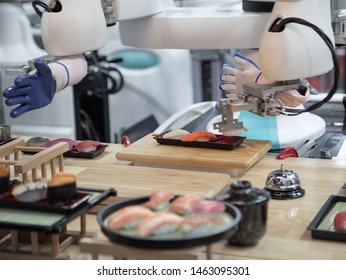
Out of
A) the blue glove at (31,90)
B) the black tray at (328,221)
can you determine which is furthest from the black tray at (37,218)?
the blue glove at (31,90)

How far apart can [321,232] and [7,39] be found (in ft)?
8.25

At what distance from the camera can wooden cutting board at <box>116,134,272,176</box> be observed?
1.93 meters

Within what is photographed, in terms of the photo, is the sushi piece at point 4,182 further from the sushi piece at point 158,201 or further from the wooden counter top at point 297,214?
the sushi piece at point 158,201

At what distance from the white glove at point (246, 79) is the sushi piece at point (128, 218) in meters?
0.87

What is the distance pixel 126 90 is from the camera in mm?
4508

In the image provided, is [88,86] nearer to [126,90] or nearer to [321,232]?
[126,90]

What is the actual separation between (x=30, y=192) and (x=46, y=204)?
6 cm

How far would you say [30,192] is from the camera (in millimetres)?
1511

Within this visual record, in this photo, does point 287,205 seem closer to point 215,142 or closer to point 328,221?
point 328,221

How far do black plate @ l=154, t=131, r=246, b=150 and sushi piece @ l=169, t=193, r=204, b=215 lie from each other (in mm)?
650

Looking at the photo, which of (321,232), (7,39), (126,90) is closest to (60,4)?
(321,232)

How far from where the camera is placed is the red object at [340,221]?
1.55 metres

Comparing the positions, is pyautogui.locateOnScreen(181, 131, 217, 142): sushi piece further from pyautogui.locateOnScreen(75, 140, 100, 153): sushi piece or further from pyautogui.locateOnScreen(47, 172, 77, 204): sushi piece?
pyautogui.locateOnScreen(47, 172, 77, 204): sushi piece

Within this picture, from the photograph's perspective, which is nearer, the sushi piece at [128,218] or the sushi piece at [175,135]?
the sushi piece at [128,218]
